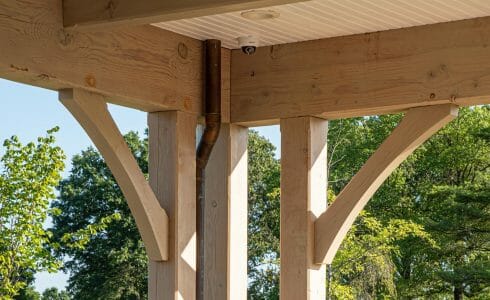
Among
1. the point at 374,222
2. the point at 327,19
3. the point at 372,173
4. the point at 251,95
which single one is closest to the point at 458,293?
the point at 374,222

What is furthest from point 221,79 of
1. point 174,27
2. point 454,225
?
point 454,225

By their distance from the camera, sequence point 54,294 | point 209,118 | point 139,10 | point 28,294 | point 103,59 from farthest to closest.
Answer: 1. point 54,294
2. point 28,294
3. point 209,118
4. point 103,59
5. point 139,10

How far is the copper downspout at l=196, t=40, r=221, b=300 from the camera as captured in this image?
6.07 metres

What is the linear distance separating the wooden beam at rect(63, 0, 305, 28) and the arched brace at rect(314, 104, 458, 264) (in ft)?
4.89

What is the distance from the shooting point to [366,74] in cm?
580

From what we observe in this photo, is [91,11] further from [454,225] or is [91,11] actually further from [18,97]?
[18,97]

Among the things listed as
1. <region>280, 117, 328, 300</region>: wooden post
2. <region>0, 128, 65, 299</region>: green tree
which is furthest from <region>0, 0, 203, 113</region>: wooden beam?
<region>0, 128, 65, 299</region>: green tree

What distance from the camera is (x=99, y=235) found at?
22016mm

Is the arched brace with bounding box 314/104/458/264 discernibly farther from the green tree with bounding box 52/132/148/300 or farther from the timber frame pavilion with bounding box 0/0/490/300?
the green tree with bounding box 52/132/148/300

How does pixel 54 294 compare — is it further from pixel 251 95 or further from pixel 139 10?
pixel 139 10

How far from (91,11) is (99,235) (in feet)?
56.7

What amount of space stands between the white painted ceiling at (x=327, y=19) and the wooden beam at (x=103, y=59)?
6.0 inches

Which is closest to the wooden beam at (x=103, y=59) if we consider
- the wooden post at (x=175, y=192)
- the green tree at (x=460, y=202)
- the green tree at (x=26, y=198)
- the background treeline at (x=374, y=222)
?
the wooden post at (x=175, y=192)

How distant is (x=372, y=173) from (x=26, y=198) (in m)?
9.12
